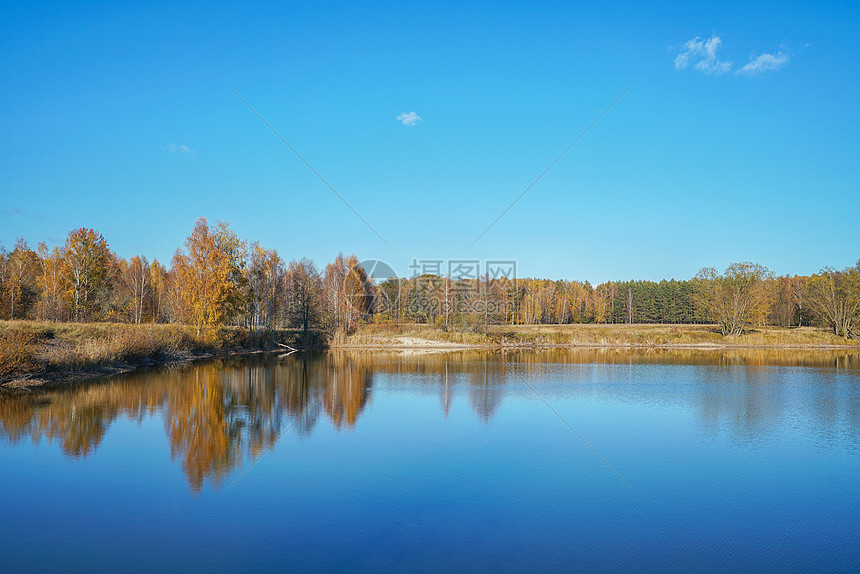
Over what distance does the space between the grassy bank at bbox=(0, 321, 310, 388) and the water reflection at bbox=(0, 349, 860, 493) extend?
1580 mm

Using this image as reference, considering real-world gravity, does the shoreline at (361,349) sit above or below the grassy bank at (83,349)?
below

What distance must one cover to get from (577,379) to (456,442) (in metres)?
12.6

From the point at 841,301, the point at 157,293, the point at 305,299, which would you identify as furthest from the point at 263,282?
the point at 841,301

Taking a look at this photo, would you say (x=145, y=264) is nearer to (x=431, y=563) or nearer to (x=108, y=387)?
(x=108, y=387)

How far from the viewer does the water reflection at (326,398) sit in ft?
39.0

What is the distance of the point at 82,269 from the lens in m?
37.2

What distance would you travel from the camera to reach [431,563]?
19.6 ft

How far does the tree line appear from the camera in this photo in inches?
1412

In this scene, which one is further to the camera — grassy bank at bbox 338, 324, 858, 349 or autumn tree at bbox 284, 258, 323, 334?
autumn tree at bbox 284, 258, 323, 334

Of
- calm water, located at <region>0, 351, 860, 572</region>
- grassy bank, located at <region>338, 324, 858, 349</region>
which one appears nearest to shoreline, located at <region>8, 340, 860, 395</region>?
grassy bank, located at <region>338, 324, 858, 349</region>

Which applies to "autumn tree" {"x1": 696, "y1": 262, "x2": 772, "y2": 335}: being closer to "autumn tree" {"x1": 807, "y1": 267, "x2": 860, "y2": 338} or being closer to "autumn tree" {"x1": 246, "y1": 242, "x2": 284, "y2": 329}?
"autumn tree" {"x1": 807, "y1": 267, "x2": 860, "y2": 338}

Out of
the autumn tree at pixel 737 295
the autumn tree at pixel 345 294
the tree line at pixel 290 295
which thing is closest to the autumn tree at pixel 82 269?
the tree line at pixel 290 295

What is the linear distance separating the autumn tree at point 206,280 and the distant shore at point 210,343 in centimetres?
167

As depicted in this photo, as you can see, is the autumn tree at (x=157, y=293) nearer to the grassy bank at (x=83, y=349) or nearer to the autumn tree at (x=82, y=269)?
the autumn tree at (x=82, y=269)
